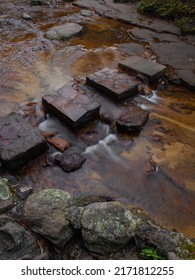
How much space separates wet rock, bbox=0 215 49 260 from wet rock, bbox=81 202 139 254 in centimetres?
43

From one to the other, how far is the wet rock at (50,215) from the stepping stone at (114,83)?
226 centimetres

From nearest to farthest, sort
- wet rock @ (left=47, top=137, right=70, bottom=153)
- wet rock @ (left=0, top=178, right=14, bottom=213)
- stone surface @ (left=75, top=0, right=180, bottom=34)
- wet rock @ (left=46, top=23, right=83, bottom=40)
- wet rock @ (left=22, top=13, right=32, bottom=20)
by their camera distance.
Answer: wet rock @ (left=0, top=178, right=14, bottom=213)
wet rock @ (left=47, top=137, right=70, bottom=153)
wet rock @ (left=46, top=23, right=83, bottom=40)
stone surface @ (left=75, top=0, right=180, bottom=34)
wet rock @ (left=22, top=13, right=32, bottom=20)

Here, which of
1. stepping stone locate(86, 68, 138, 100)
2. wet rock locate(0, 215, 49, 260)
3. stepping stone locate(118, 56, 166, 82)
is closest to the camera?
wet rock locate(0, 215, 49, 260)

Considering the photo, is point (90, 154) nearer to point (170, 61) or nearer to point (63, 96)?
point (63, 96)

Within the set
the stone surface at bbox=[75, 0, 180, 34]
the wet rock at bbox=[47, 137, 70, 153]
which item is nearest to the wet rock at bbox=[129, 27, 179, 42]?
the stone surface at bbox=[75, 0, 180, 34]

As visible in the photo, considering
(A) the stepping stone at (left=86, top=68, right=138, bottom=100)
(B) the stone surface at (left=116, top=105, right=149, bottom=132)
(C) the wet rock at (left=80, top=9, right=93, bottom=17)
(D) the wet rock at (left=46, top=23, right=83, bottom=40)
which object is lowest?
(B) the stone surface at (left=116, top=105, right=149, bottom=132)

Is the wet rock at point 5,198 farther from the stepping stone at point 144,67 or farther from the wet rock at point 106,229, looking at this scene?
the stepping stone at point 144,67

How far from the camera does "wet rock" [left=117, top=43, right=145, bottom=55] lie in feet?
20.1

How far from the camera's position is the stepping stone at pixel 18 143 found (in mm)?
3465

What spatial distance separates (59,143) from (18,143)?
1.99 ft

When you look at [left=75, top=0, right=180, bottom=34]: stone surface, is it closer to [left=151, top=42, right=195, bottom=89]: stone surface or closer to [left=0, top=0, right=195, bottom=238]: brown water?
[left=151, top=42, right=195, bottom=89]: stone surface

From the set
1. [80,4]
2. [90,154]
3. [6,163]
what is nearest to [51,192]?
[6,163]

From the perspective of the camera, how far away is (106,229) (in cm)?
250

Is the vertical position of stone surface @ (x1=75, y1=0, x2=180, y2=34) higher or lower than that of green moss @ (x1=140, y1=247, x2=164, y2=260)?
higher
